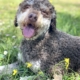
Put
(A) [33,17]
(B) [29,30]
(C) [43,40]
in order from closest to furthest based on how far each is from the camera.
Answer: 1. (A) [33,17]
2. (B) [29,30]
3. (C) [43,40]

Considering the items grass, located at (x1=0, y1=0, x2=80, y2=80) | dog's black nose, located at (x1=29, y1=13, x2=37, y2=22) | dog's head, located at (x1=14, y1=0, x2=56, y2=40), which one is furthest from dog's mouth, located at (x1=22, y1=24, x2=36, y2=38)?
grass, located at (x1=0, y1=0, x2=80, y2=80)

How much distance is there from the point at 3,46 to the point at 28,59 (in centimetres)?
123

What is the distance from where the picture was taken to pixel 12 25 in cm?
901

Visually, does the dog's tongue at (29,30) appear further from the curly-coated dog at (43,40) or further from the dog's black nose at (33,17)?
the dog's black nose at (33,17)

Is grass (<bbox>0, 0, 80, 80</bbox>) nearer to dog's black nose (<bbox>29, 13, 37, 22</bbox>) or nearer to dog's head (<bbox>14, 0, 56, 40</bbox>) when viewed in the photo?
dog's head (<bbox>14, 0, 56, 40</bbox>)

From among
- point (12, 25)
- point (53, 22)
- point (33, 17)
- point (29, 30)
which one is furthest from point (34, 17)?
point (12, 25)

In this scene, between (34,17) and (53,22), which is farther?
(53,22)

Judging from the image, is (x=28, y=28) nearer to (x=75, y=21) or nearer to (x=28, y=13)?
(x=28, y=13)

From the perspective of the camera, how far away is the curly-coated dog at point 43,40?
6.08 m

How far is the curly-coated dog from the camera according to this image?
239 inches

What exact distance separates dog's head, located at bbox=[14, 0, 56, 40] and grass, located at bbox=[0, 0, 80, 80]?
771 millimetres

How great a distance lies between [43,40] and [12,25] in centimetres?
258

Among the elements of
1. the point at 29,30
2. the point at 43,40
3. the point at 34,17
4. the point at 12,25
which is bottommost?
the point at 12,25

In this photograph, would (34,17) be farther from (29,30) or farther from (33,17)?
(29,30)
